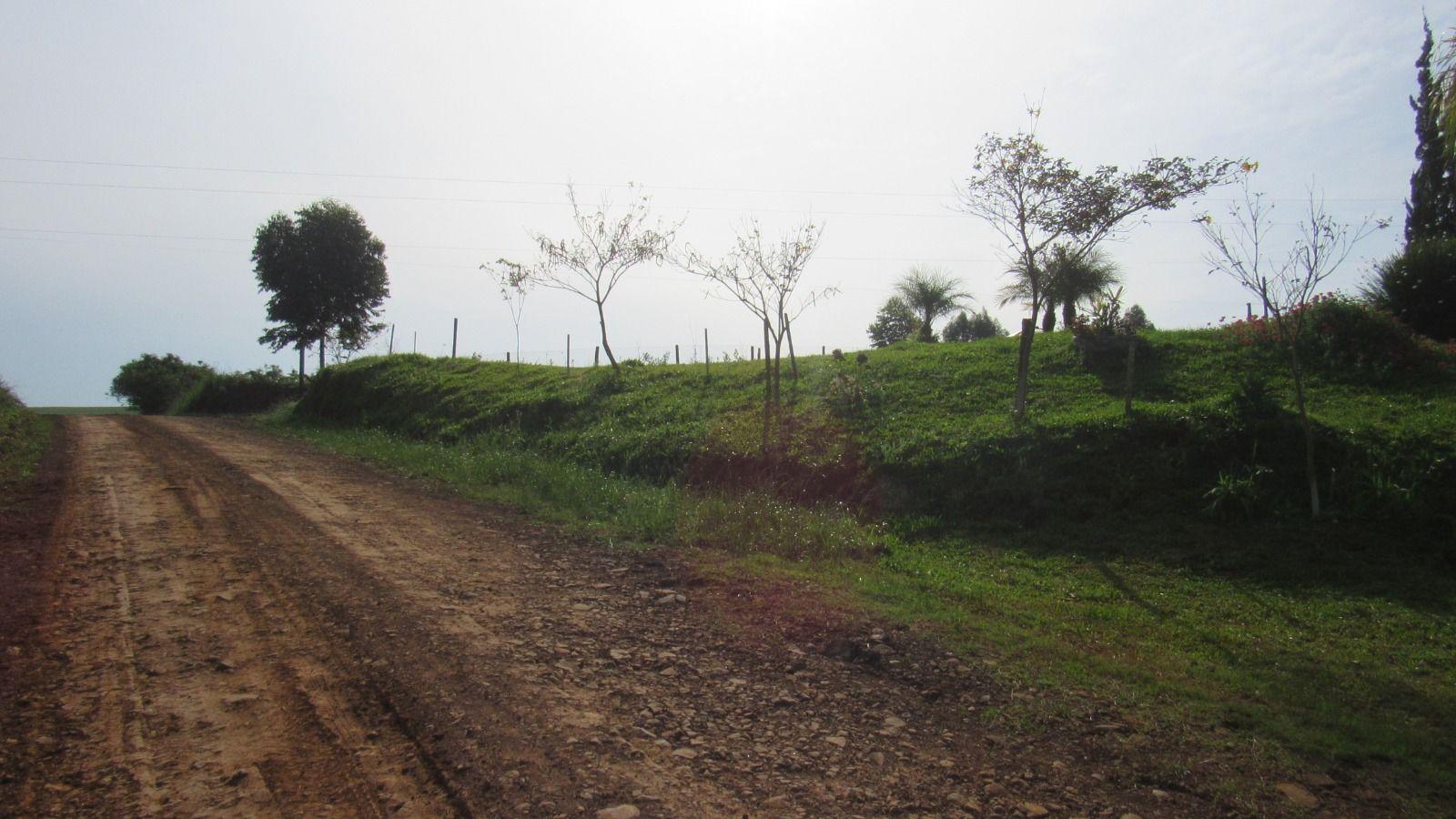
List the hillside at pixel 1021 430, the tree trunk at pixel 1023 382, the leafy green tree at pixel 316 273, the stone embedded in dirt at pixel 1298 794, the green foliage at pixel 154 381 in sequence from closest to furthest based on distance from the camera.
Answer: the stone embedded in dirt at pixel 1298 794
the hillside at pixel 1021 430
the tree trunk at pixel 1023 382
the leafy green tree at pixel 316 273
the green foliage at pixel 154 381

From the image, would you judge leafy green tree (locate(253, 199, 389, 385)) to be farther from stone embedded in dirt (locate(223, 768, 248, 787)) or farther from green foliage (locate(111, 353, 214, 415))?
stone embedded in dirt (locate(223, 768, 248, 787))

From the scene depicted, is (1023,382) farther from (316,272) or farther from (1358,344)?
(316,272)

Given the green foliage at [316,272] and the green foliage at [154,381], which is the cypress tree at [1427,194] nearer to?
the green foliage at [316,272]

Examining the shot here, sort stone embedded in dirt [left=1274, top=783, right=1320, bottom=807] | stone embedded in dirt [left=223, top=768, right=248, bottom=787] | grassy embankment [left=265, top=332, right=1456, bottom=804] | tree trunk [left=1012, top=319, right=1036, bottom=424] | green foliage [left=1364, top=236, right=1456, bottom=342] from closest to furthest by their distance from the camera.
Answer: stone embedded in dirt [left=223, top=768, right=248, bottom=787], stone embedded in dirt [left=1274, top=783, right=1320, bottom=807], grassy embankment [left=265, top=332, right=1456, bottom=804], tree trunk [left=1012, top=319, right=1036, bottom=424], green foliage [left=1364, top=236, right=1456, bottom=342]

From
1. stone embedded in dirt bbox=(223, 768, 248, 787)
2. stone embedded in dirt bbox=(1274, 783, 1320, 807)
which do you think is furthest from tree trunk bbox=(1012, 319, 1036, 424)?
stone embedded in dirt bbox=(223, 768, 248, 787)

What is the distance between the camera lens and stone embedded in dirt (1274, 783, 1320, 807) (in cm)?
369

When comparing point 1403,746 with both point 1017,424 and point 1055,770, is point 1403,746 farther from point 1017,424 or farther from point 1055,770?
point 1017,424

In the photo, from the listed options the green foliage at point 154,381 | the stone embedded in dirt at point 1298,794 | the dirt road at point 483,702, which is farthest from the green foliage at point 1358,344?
the green foliage at point 154,381

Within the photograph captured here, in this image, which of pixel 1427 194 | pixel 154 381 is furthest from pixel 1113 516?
pixel 154 381

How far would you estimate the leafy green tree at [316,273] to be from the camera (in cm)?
3388

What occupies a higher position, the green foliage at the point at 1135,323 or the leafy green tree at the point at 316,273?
the leafy green tree at the point at 316,273

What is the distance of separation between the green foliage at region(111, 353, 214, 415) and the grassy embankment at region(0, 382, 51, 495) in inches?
827

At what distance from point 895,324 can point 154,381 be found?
38.2 metres

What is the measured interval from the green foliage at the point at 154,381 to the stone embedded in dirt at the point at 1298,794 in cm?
4592
